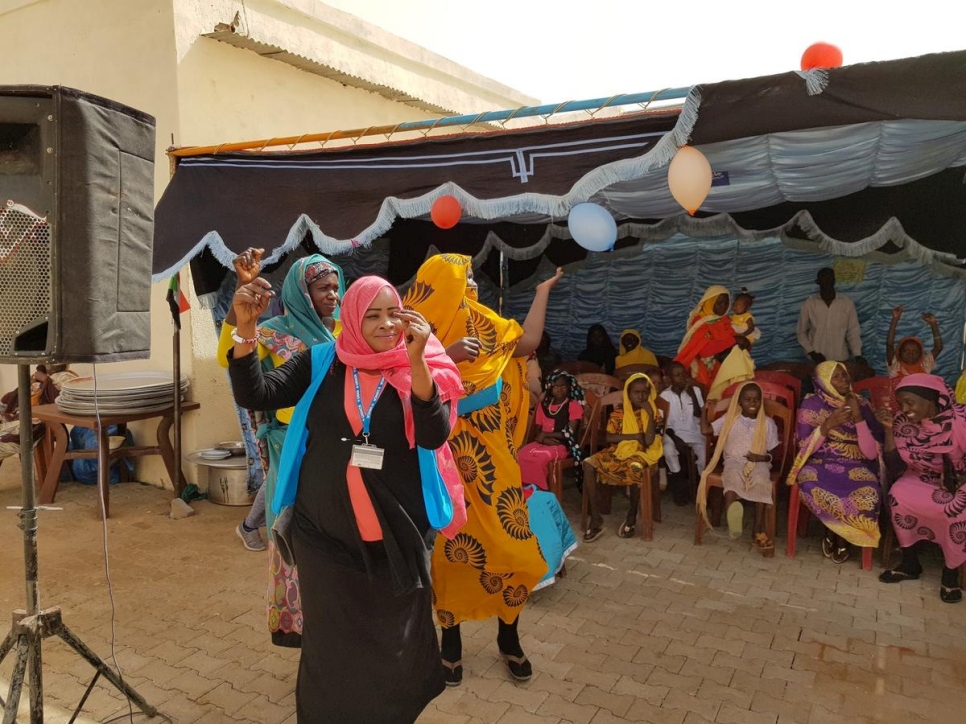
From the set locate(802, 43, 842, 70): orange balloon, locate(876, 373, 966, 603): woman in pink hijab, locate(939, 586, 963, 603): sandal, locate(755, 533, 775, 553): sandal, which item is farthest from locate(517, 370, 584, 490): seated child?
locate(802, 43, 842, 70): orange balloon

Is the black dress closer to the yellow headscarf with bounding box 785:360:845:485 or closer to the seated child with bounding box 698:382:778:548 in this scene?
the seated child with bounding box 698:382:778:548

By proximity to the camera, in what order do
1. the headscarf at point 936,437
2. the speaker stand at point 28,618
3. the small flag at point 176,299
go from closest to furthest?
the speaker stand at point 28,618
the headscarf at point 936,437
the small flag at point 176,299

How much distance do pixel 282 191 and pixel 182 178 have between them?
83 cm

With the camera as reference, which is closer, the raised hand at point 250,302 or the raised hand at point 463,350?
the raised hand at point 250,302

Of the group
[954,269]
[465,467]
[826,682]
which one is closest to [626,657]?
[826,682]

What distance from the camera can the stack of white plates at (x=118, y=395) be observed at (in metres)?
5.52

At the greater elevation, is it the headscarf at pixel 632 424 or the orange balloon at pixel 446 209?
the orange balloon at pixel 446 209

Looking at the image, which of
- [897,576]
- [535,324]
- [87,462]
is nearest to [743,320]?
[897,576]

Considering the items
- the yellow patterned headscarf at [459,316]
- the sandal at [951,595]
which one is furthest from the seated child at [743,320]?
the yellow patterned headscarf at [459,316]

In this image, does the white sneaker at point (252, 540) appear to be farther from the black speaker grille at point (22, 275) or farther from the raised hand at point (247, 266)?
the raised hand at point (247, 266)

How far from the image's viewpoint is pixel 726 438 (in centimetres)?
479

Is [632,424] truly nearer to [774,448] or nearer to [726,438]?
[726,438]

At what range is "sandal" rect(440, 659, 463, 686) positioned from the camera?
304 centimetres

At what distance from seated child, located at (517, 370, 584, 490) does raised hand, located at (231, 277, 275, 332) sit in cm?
316
